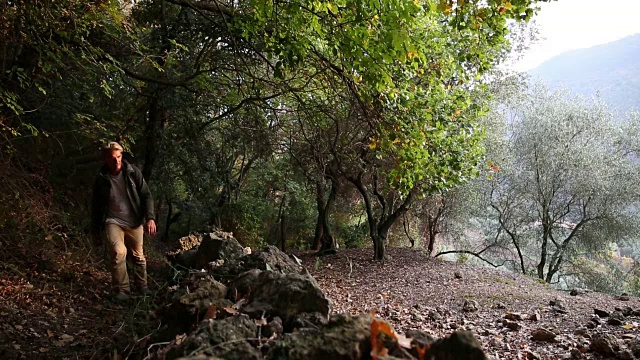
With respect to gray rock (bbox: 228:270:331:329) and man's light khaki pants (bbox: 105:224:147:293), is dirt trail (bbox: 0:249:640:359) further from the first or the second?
gray rock (bbox: 228:270:331:329)

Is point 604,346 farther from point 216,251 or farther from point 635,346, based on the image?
point 216,251

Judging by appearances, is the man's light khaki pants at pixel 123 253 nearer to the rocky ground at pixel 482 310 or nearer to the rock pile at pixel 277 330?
the rock pile at pixel 277 330

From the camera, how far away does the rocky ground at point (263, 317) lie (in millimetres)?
2062

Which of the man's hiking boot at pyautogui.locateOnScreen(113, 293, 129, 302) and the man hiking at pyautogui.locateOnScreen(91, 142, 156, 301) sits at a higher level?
the man hiking at pyautogui.locateOnScreen(91, 142, 156, 301)

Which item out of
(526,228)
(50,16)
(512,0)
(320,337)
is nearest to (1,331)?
(50,16)

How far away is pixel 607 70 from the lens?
65.6 metres

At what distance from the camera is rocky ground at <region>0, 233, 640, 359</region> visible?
2.06m

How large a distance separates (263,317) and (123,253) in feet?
11.1

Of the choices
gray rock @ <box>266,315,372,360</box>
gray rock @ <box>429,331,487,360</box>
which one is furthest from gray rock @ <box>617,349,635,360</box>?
gray rock @ <box>266,315,372,360</box>

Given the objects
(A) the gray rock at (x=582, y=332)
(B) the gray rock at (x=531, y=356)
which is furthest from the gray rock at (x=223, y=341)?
(A) the gray rock at (x=582, y=332)

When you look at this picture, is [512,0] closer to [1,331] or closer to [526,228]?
[1,331]

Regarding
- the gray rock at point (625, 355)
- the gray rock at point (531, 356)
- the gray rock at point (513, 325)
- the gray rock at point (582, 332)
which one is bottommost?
the gray rock at point (582, 332)

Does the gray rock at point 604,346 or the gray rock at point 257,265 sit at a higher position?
the gray rock at point 257,265

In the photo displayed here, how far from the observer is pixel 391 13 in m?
4.74
